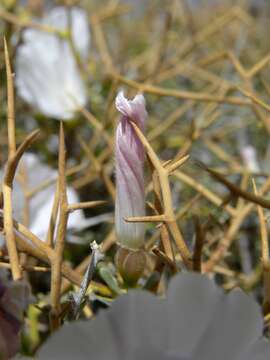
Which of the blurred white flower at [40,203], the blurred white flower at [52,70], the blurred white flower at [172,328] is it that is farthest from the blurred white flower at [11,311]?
the blurred white flower at [52,70]

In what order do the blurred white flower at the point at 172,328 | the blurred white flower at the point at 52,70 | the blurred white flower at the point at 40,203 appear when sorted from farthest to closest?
the blurred white flower at the point at 52,70, the blurred white flower at the point at 40,203, the blurred white flower at the point at 172,328

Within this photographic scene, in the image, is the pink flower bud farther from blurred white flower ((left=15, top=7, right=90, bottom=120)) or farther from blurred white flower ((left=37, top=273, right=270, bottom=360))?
blurred white flower ((left=15, top=7, right=90, bottom=120))

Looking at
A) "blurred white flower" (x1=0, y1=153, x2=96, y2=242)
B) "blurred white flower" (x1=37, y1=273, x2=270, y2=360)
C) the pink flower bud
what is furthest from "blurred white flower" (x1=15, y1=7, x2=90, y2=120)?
"blurred white flower" (x1=37, y1=273, x2=270, y2=360)

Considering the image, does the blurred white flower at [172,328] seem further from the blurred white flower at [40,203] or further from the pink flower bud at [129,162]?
the blurred white flower at [40,203]

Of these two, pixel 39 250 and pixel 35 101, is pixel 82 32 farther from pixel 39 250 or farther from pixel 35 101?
pixel 39 250

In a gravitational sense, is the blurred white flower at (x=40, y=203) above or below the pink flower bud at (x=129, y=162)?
below

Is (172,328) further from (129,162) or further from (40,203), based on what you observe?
(40,203)

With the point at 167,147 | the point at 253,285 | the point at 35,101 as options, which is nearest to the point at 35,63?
the point at 35,101
